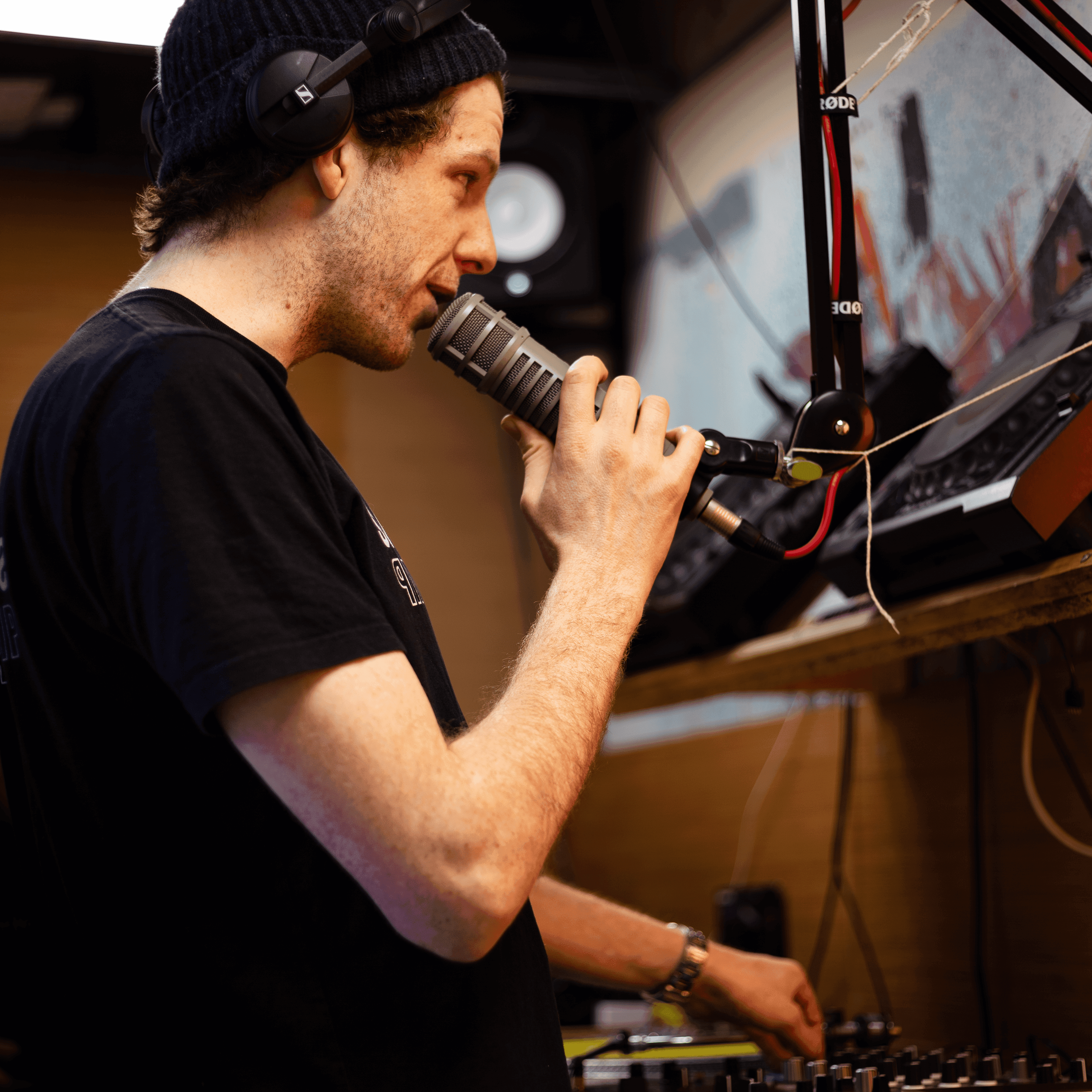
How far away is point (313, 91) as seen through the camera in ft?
2.35

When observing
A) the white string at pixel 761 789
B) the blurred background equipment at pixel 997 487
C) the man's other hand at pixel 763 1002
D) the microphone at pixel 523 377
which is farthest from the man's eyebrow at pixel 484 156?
the white string at pixel 761 789

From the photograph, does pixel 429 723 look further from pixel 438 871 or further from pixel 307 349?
pixel 307 349

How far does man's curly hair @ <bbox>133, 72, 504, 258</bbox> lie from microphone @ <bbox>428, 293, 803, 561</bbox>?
0.15 meters

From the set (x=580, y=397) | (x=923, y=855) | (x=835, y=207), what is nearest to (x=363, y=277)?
(x=580, y=397)

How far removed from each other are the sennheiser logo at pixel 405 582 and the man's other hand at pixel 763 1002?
519mm

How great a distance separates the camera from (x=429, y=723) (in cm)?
56

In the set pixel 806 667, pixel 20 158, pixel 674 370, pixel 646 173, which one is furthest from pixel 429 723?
pixel 20 158

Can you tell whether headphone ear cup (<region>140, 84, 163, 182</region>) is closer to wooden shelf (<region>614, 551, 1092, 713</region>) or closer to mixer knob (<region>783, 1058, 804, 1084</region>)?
wooden shelf (<region>614, 551, 1092, 713</region>)

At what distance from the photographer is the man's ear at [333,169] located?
75cm

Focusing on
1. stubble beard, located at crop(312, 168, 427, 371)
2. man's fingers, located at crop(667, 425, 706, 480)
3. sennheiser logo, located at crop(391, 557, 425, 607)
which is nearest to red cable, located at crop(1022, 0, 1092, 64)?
man's fingers, located at crop(667, 425, 706, 480)

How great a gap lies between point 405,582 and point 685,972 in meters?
0.53

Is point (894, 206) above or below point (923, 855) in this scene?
above

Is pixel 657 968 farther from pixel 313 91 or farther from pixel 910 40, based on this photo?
pixel 910 40

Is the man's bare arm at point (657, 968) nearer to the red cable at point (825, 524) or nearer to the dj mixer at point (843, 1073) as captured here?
the dj mixer at point (843, 1073)
